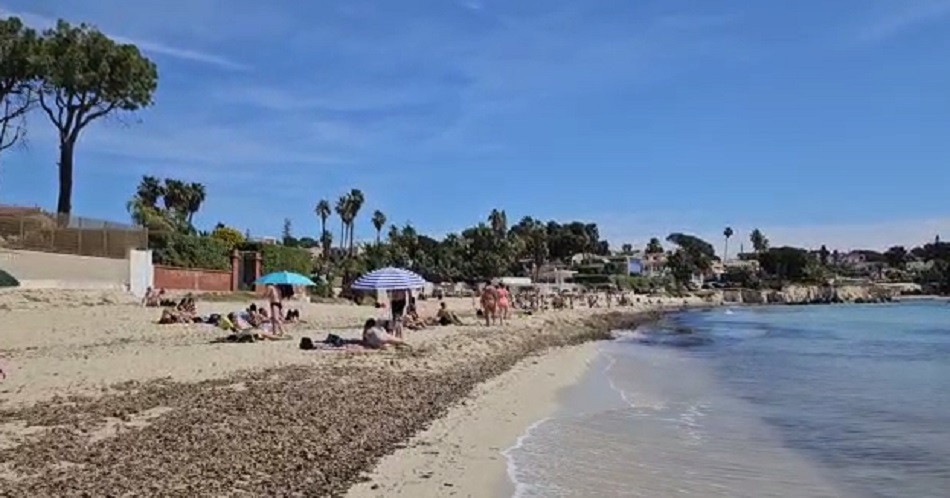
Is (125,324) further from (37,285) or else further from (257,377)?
(257,377)

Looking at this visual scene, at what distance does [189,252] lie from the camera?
43812 millimetres

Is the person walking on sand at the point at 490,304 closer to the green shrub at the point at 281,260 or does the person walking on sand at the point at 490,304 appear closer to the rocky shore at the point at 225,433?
the green shrub at the point at 281,260

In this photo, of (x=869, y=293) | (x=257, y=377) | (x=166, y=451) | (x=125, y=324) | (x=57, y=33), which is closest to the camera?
(x=166, y=451)

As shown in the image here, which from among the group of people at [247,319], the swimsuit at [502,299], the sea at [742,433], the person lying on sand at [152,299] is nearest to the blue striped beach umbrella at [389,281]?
the group of people at [247,319]

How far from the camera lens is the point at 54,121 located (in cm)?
4406

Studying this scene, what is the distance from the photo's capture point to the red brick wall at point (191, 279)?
126 ft

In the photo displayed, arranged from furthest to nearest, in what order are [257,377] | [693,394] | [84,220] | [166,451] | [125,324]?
[84,220] < [125,324] < [693,394] < [257,377] < [166,451]

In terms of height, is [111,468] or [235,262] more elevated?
[235,262]

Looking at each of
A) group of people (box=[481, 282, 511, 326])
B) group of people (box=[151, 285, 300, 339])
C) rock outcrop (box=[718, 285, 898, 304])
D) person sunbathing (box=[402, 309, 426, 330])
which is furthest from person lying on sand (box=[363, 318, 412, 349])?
rock outcrop (box=[718, 285, 898, 304])

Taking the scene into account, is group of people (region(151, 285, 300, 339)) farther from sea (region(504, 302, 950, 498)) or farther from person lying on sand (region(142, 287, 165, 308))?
sea (region(504, 302, 950, 498))

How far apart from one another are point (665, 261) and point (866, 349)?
421 ft

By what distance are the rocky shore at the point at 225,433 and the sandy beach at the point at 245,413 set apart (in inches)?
1.0

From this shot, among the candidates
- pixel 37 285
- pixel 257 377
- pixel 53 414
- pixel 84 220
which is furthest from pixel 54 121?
pixel 53 414

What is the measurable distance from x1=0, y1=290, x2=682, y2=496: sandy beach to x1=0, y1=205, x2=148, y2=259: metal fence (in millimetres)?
12147
